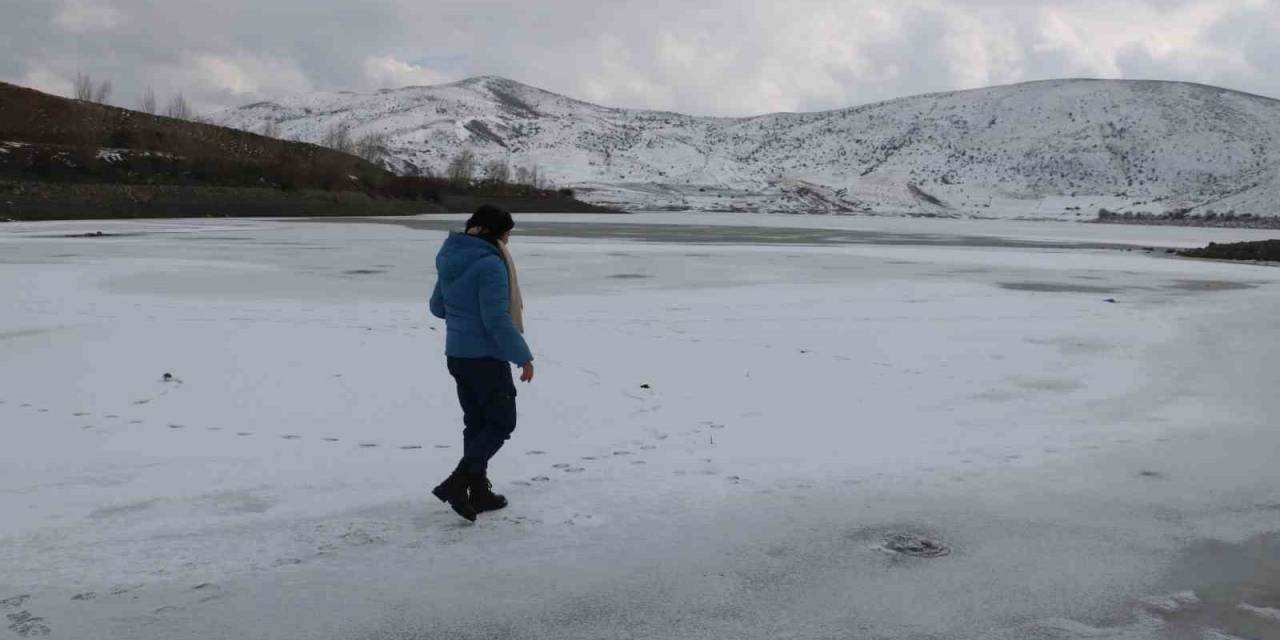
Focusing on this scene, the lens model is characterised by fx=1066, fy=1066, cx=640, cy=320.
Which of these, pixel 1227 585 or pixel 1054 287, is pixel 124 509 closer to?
pixel 1227 585

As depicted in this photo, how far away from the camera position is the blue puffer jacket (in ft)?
→ 17.7

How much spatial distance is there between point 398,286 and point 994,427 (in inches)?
460

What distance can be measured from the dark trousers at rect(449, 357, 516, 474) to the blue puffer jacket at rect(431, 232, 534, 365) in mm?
71

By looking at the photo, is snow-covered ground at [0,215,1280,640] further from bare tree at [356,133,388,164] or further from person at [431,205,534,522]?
bare tree at [356,133,388,164]

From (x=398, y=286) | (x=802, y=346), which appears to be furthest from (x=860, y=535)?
(x=398, y=286)

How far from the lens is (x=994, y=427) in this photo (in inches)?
318

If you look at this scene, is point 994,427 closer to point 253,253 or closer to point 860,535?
point 860,535

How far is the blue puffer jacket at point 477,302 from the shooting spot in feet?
17.7

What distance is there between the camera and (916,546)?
5344mm

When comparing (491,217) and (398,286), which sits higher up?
(491,217)

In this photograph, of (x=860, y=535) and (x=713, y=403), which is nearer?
(x=860, y=535)

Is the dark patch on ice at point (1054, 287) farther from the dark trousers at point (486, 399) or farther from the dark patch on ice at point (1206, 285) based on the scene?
the dark trousers at point (486, 399)

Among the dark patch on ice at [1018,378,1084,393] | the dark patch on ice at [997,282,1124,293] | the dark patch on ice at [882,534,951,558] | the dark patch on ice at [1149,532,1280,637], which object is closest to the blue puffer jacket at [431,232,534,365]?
the dark patch on ice at [882,534,951,558]

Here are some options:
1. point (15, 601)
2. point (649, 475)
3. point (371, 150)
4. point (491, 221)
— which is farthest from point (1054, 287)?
point (371, 150)
